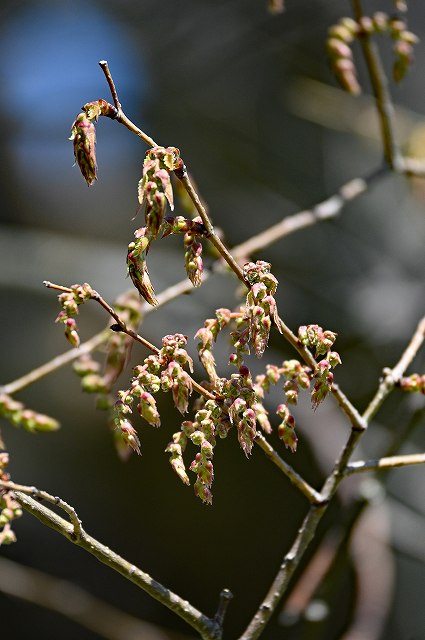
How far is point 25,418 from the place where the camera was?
4.34ft

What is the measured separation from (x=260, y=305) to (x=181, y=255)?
2564 mm

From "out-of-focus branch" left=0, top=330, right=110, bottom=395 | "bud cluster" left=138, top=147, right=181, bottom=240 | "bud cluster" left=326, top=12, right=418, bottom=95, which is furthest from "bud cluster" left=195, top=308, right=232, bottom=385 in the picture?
"bud cluster" left=326, top=12, right=418, bottom=95

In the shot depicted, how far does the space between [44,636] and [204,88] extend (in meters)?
2.77

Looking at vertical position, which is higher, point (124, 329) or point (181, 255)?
point (181, 255)


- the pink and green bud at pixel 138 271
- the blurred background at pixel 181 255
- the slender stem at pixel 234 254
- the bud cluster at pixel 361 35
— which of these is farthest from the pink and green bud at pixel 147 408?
the blurred background at pixel 181 255

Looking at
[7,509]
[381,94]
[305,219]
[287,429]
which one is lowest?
[7,509]

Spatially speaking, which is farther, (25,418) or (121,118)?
(25,418)

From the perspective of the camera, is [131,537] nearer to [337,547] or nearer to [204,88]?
[337,547]

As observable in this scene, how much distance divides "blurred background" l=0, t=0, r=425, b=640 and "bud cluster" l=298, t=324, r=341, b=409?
5.37 feet

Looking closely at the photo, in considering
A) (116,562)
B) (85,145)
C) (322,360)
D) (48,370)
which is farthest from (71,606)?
(85,145)

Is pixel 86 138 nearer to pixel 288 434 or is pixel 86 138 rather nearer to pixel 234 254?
pixel 288 434

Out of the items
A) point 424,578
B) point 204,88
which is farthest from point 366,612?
point 204,88

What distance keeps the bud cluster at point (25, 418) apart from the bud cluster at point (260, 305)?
57cm

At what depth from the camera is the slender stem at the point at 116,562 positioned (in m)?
0.91
